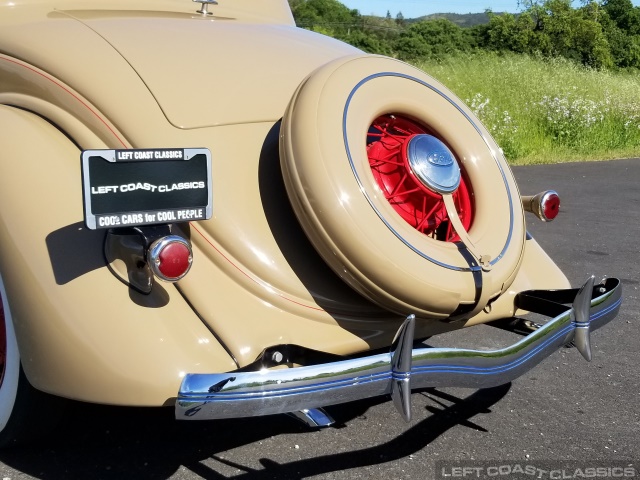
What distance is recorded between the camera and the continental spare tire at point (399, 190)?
2.34 metres

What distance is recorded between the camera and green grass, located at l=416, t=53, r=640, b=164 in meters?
11.9

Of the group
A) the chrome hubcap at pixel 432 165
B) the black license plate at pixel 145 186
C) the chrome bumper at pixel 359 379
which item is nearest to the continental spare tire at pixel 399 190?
the chrome hubcap at pixel 432 165

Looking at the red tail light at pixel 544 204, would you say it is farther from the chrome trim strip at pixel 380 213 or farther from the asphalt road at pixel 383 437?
the asphalt road at pixel 383 437

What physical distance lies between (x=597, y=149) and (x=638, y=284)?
816 cm

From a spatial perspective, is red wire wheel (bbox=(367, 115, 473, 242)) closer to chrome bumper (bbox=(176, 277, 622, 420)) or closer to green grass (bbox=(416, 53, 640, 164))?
chrome bumper (bbox=(176, 277, 622, 420))

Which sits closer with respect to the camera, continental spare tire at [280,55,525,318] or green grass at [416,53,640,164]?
continental spare tire at [280,55,525,318]

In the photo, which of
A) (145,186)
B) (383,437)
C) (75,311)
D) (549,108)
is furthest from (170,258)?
(549,108)

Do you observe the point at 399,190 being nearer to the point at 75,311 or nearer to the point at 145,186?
the point at 145,186

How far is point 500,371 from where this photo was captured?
247 centimetres

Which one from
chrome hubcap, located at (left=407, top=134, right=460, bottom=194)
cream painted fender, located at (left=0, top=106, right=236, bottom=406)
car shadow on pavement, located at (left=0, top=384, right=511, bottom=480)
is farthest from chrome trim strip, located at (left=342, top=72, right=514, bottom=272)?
car shadow on pavement, located at (left=0, top=384, right=511, bottom=480)

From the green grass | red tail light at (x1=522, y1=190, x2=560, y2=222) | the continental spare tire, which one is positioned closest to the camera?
the continental spare tire

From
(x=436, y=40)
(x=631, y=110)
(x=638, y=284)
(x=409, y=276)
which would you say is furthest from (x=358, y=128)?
(x=436, y=40)

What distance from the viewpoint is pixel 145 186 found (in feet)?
6.74

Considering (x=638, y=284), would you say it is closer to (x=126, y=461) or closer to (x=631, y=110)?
(x=126, y=461)
